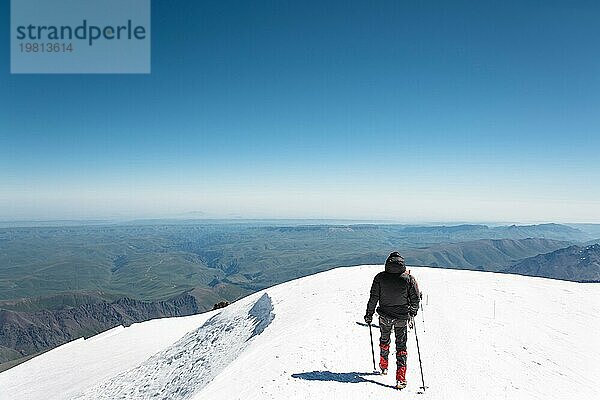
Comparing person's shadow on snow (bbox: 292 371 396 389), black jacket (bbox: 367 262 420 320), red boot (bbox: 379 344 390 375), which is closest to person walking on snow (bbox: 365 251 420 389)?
black jacket (bbox: 367 262 420 320)

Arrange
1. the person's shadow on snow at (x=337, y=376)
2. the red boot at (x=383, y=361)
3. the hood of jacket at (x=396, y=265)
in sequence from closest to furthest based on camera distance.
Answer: the hood of jacket at (x=396, y=265), the person's shadow on snow at (x=337, y=376), the red boot at (x=383, y=361)

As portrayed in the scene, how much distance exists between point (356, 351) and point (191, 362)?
34.3 feet

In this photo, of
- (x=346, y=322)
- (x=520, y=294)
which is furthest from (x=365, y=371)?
(x=520, y=294)

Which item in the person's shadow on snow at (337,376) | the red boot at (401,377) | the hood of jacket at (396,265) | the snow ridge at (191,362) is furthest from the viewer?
the snow ridge at (191,362)

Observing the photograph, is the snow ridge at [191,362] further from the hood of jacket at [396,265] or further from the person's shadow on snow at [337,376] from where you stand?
the hood of jacket at [396,265]

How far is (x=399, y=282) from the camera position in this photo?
31.9ft

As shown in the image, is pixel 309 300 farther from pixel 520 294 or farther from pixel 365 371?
pixel 520 294

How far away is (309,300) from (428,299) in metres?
6.47

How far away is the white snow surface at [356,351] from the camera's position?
35.0 feet

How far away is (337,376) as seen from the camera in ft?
34.5

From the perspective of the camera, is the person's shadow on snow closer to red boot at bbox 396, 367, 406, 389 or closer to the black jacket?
red boot at bbox 396, 367, 406, 389

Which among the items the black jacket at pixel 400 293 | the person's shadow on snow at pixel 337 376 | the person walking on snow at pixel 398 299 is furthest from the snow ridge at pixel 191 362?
the black jacket at pixel 400 293

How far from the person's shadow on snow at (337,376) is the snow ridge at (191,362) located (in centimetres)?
586

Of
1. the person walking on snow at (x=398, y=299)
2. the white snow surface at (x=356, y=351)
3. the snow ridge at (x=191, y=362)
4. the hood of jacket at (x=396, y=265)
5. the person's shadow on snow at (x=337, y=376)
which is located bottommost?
the snow ridge at (x=191, y=362)
